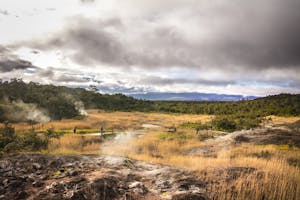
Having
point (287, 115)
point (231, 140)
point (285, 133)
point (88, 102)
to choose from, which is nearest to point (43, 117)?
point (231, 140)

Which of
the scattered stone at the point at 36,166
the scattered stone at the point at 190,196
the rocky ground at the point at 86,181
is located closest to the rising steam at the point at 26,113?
the rocky ground at the point at 86,181

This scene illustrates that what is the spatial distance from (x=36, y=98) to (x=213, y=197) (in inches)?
1631

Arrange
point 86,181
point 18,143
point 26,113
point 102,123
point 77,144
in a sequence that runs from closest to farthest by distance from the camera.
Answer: point 86,181, point 18,143, point 77,144, point 26,113, point 102,123

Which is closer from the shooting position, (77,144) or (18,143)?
(18,143)

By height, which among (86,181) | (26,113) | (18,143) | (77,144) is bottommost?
(77,144)

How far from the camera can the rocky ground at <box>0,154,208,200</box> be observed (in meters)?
4.96

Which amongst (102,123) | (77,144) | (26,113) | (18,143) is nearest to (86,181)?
(18,143)

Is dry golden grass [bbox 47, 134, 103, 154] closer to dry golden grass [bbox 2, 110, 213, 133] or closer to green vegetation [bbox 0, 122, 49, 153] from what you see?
green vegetation [bbox 0, 122, 49, 153]

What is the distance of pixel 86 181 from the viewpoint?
5.38 metres

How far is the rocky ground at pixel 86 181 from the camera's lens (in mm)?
4961

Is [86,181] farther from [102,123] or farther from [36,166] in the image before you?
[102,123]

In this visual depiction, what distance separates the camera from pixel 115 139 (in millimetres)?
20016

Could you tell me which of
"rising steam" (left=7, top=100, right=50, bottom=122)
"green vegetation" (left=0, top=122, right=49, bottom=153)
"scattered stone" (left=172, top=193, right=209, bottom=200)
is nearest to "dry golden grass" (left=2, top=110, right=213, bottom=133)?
"rising steam" (left=7, top=100, right=50, bottom=122)

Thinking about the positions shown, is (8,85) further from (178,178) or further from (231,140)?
(178,178)
